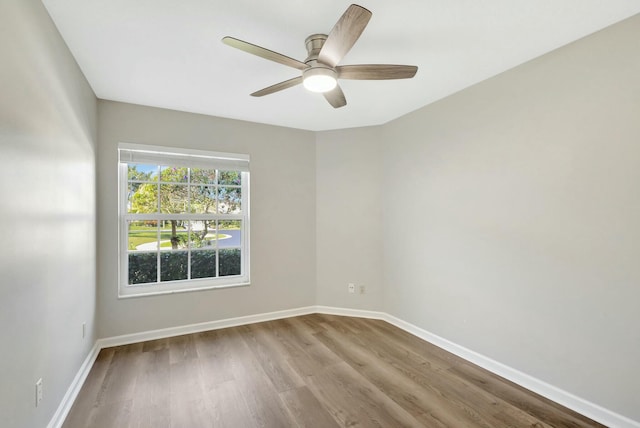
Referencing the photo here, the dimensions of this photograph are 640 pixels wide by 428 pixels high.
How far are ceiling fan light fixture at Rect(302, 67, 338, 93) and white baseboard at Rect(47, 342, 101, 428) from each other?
102 inches

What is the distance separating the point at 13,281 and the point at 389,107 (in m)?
3.24

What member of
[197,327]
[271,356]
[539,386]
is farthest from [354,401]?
[197,327]

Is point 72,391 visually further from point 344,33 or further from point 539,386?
point 539,386

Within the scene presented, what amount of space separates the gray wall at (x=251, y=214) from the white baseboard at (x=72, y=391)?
1.32ft

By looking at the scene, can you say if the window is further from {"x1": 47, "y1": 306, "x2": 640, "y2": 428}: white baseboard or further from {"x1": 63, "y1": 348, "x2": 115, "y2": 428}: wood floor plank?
{"x1": 63, "y1": 348, "x2": 115, "y2": 428}: wood floor plank

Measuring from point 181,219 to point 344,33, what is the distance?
2.73 meters

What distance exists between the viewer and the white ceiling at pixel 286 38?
1.70 metres

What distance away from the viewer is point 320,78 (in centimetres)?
190

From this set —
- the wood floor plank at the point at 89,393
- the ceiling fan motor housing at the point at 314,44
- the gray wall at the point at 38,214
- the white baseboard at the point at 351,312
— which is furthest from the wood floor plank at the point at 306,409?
the ceiling fan motor housing at the point at 314,44

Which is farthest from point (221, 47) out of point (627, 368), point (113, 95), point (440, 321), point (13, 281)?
point (627, 368)

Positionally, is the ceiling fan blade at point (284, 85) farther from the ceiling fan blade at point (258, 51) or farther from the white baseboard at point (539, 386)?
the white baseboard at point (539, 386)

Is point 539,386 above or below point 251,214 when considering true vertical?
below

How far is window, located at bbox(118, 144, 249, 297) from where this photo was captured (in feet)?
10.4

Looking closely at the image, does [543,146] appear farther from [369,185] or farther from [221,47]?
[221,47]
